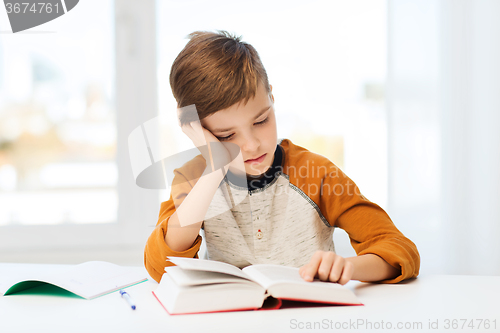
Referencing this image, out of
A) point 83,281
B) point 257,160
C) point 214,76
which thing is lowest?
point 83,281

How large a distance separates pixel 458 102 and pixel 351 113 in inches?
13.6

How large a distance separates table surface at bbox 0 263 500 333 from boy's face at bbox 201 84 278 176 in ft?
1.14

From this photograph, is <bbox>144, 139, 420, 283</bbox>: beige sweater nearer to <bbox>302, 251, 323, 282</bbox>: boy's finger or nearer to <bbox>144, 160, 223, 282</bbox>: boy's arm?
<bbox>144, 160, 223, 282</bbox>: boy's arm

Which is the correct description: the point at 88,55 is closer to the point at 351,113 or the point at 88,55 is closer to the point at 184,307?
the point at 351,113

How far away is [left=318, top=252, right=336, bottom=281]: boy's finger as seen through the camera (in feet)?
2.03

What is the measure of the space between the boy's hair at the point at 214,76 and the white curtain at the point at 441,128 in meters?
0.66

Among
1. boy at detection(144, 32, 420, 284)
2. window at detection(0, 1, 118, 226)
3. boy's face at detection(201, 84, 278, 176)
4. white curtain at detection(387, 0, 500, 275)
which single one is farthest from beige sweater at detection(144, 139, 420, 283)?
window at detection(0, 1, 118, 226)

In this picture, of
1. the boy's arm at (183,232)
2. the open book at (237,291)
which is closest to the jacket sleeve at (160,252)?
the boy's arm at (183,232)

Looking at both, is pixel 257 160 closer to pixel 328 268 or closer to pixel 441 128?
pixel 328 268

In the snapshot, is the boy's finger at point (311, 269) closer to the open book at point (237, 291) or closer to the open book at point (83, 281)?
the open book at point (237, 291)

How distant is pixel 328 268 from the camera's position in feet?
2.04

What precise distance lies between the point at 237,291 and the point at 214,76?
1.53 ft

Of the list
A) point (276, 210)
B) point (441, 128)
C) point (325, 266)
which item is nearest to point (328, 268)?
point (325, 266)

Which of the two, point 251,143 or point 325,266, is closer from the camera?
point 325,266
